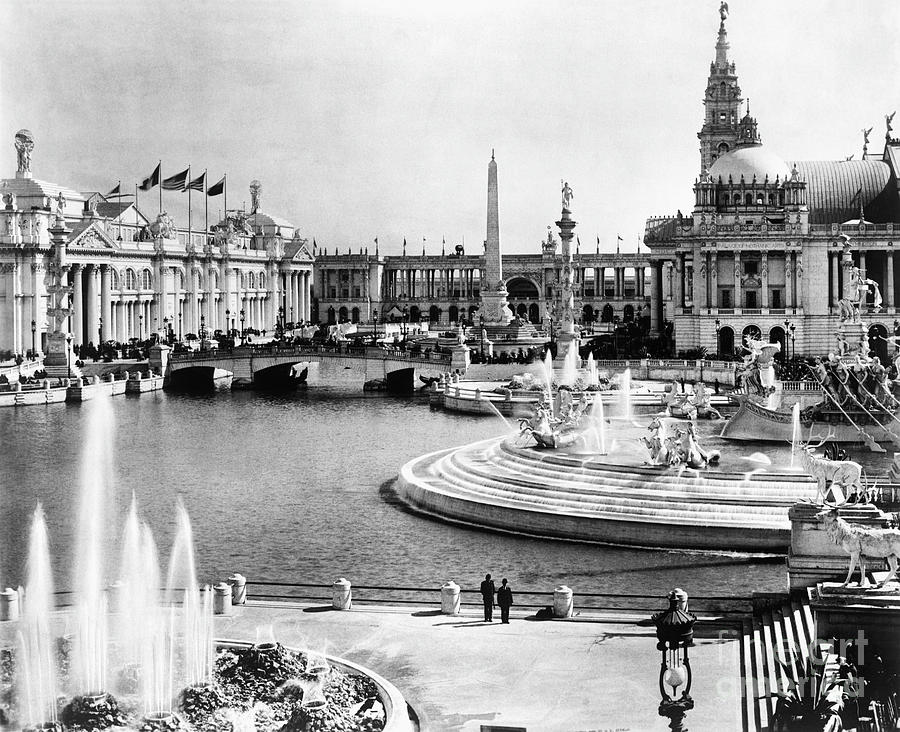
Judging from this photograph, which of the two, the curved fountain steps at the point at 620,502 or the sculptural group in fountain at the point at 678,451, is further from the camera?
the sculptural group in fountain at the point at 678,451

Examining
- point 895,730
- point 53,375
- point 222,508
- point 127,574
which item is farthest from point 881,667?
point 53,375

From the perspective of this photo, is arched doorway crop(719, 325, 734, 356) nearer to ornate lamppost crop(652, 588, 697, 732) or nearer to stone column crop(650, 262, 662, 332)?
stone column crop(650, 262, 662, 332)

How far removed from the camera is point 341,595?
34562 millimetres

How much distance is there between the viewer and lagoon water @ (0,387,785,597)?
43.2 metres

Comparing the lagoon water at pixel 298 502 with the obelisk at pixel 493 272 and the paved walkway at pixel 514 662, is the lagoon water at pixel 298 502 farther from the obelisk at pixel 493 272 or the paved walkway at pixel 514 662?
the obelisk at pixel 493 272

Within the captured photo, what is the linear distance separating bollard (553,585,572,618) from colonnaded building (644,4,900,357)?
292 ft

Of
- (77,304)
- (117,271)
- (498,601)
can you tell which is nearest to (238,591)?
(498,601)

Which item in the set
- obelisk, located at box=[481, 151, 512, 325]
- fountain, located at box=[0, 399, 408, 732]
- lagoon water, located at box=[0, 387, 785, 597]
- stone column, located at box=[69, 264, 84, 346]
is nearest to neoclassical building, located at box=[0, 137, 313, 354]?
stone column, located at box=[69, 264, 84, 346]

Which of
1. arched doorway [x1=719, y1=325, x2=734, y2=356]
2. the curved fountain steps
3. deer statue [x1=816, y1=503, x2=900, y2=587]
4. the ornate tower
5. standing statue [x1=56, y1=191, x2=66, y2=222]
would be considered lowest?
the curved fountain steps

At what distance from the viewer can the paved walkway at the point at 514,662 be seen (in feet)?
84.6

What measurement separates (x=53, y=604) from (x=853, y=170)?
11121 centimetres

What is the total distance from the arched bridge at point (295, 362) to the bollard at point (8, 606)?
81574mm

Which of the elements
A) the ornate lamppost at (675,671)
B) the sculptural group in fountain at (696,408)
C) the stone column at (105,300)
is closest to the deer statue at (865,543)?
the ornate lamppost at (675,671)

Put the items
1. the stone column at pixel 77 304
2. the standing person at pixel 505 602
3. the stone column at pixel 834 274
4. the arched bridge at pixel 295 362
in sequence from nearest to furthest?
the standing person at pixel 505 602
the arched bridge at pixel 295 362
the stone column at pixel 834 274
the stone column at pixel 77 304
